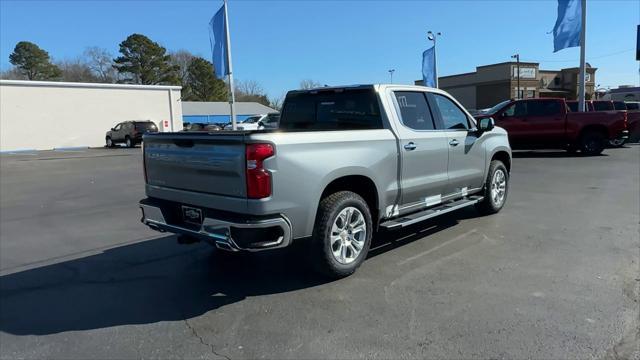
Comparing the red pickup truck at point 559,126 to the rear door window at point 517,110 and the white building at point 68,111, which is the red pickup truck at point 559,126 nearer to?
the rear door window at point 517,110

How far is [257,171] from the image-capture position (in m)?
3.91

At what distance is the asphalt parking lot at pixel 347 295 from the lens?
345cm

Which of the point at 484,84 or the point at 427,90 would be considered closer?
the point at 427,90

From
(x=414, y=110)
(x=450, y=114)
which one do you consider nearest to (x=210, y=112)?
(x=450, y=114)

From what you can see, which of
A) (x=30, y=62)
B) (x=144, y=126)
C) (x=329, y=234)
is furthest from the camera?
(x=30, y=62)

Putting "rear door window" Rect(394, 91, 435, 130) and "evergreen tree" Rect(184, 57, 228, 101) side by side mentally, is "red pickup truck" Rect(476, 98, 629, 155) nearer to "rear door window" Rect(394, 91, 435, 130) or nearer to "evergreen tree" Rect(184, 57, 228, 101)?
"rear door window" Rect(394, 91, 435, 130)

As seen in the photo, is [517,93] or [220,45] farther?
[517,93]

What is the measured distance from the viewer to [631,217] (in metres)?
7.18

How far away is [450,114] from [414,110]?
2.98ft

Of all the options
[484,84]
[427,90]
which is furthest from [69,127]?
[484,84]

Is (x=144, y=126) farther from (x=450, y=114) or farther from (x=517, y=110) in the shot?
(x=450, y=114)

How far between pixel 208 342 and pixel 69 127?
36.0 m

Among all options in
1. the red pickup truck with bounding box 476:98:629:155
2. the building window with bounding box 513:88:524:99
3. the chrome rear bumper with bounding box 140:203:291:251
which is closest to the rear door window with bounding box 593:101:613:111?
the red pickup truck with bounding box 476:98:629:155

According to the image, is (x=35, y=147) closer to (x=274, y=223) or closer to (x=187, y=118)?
(x=187, y=118)
